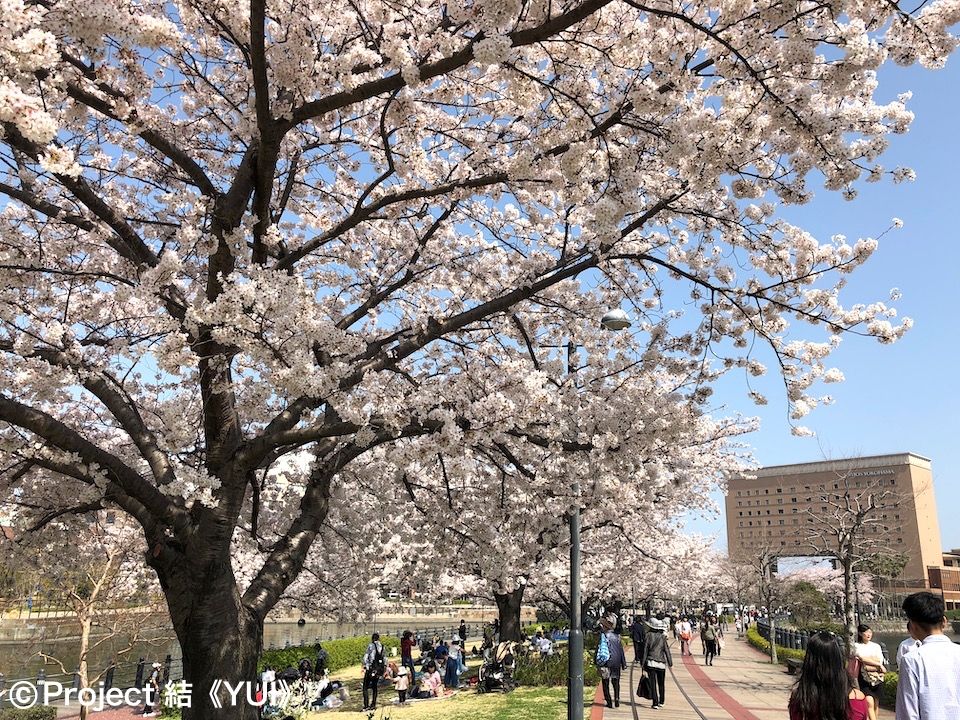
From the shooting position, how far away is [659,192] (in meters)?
7.32

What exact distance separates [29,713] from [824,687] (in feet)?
41.8

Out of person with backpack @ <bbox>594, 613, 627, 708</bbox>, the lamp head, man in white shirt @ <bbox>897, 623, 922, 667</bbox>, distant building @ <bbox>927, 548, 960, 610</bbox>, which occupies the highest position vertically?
the lamp head

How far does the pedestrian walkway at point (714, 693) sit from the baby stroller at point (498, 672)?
6.64 feet

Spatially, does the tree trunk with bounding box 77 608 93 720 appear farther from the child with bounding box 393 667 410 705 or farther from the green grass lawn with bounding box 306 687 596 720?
the child with bounding box 393 667 410 705

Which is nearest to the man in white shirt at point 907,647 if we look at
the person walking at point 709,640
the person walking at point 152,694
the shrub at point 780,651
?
the person walking at point 152,694

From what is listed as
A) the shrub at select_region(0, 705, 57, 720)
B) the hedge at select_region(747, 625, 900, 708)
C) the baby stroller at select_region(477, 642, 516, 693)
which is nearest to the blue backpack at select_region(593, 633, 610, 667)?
the baby stroller at select_region(477, 642, 516, 693)

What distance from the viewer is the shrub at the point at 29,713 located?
1110 centimetres

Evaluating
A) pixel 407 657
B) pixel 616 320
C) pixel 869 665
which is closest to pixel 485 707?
pixel 407 657

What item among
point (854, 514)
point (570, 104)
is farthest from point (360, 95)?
point (854, 514)

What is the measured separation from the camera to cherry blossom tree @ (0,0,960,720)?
4.77 metres

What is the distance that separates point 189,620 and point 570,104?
19.2ft

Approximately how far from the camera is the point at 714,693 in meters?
14.7

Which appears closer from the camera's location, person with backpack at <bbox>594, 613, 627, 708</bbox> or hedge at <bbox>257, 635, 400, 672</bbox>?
person with backpack at <bbox>594, 613, 627, 708</bbox>

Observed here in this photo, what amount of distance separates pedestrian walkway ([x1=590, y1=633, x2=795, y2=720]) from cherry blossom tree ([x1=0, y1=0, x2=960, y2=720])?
4764 mm
